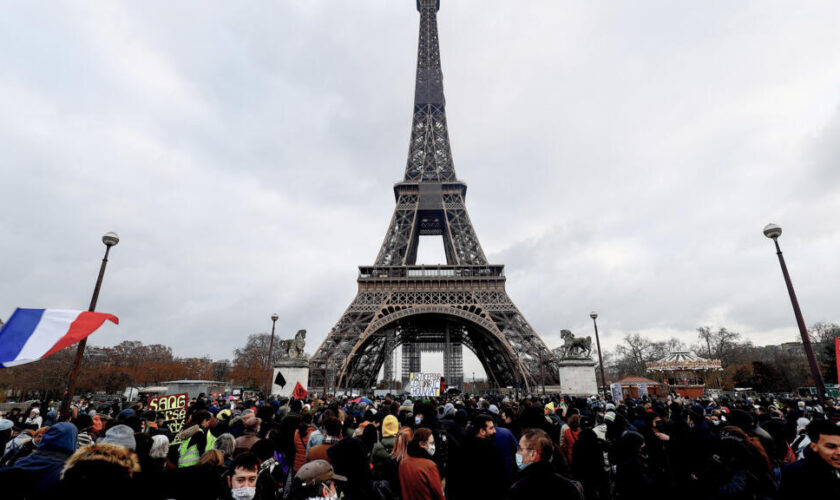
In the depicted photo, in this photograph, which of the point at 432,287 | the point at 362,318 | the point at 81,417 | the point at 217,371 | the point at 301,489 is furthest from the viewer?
the point at 217,371

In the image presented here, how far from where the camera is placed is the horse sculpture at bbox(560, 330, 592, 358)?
79.0ft

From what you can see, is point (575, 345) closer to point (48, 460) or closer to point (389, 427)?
point (389, 427)

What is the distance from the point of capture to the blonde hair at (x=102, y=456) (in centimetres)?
237

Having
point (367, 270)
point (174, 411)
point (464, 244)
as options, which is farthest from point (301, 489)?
point (464, 244)

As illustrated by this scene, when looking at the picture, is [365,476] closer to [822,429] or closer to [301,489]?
[301,489]

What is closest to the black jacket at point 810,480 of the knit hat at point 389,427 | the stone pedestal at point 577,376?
the knit hat at point 389,427

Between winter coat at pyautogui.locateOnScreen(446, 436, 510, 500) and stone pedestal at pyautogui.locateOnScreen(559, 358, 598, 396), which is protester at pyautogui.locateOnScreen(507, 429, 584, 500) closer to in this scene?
winter coat at pyautogui.locateOnScreen(446, 436, 510, 500)

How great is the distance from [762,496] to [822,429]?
820 millimetres

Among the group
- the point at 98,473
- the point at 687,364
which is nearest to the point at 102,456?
the point at 98,473

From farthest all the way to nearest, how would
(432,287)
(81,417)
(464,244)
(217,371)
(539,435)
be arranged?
(217,371) < (464,244) < (432,287) < (81,417) < (539,435)

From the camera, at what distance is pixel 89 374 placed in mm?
50531

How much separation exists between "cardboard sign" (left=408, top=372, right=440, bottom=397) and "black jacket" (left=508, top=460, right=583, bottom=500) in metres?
12.2

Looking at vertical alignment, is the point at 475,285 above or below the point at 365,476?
above

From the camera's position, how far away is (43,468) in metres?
3.16
